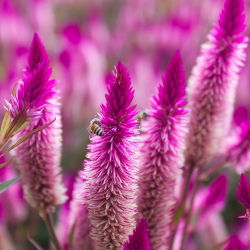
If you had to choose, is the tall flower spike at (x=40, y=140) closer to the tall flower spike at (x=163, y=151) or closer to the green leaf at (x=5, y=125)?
the green leaf at (x=5, y=125)

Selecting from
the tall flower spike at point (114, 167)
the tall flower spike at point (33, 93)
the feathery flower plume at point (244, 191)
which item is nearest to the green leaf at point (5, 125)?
the tall flower spike at point (33, 93)

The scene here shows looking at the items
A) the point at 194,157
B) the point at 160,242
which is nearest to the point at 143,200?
the point at 160,242

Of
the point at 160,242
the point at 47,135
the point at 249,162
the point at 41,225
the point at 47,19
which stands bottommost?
the point at 41,225

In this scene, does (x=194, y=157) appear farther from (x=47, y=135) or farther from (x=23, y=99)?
(x=23, y=99)

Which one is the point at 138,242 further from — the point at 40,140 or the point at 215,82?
the point at 215,82

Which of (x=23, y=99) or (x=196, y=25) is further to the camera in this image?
(x=196, y=25)

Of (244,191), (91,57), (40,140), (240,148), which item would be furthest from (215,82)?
(91,57)
